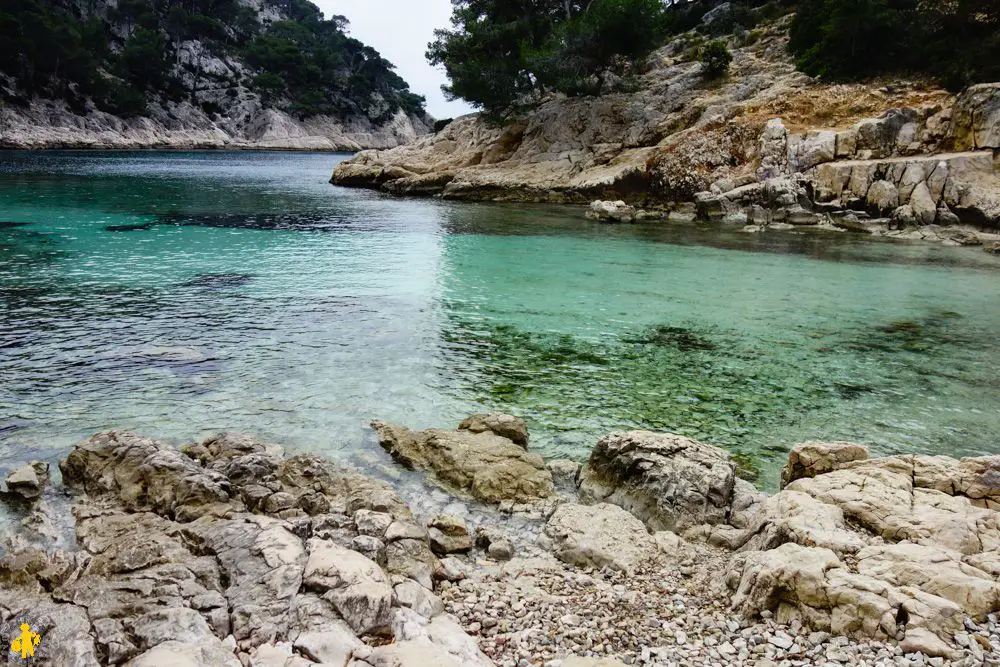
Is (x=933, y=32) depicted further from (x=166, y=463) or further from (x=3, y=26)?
(x=3, y=26)

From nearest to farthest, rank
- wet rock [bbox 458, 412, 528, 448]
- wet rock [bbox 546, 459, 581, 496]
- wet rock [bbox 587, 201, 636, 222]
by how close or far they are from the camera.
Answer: wet rock [bbox 546, 459, 581, 496] → wet rock [bbox 458, 412, 528, 448] → wet rock [bbox 587, 201, 636, 222]

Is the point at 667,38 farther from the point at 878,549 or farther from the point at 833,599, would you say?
the point at 833,599

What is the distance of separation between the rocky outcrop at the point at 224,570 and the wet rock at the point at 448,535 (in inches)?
10.4

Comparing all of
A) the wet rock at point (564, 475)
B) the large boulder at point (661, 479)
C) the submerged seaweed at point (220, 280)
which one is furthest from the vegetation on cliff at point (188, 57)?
the large boulder at point (661, 479)

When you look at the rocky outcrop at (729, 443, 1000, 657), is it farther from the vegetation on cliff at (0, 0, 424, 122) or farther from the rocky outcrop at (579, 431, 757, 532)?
the vegetation on cliff at (0, 0, 424, 122)

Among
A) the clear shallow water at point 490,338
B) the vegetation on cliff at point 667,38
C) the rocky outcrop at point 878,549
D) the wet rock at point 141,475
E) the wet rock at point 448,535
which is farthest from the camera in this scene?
the vegetation on cliff at point 667,38

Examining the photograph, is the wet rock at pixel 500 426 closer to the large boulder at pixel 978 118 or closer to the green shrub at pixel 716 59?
the large boulder at pixel 978 118

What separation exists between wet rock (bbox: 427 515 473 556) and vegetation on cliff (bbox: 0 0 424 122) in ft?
342

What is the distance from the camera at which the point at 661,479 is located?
23.9 feet

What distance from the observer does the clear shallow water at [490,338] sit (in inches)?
380

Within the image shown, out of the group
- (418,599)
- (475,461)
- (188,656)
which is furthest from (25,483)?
(475,461)

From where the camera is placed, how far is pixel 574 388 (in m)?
11.1

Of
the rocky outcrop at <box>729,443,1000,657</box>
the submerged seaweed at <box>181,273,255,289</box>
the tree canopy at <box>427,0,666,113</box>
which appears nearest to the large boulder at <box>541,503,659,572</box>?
the rocky outcrop at <box>729,443,1000,657</box>

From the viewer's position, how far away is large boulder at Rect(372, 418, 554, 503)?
7727 mm
